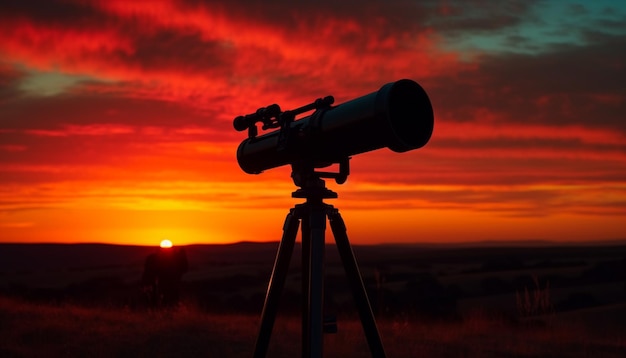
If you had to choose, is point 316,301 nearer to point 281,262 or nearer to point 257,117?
point 281,262

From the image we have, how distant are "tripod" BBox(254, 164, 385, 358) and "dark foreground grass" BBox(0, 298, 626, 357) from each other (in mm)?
4251

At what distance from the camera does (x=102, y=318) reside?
42.2 feet

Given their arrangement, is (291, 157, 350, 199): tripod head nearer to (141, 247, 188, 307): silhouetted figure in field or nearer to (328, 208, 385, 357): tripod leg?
(328, 208, 385, 357): tripod leg

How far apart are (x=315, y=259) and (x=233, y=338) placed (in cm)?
608

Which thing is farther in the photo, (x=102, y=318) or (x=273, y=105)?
(x=102, y=318)

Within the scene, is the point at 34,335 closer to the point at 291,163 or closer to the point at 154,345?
the point at 154,345

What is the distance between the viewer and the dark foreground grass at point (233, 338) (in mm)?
9797

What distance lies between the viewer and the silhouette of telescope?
5000 mm

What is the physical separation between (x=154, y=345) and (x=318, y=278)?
5.85 meters

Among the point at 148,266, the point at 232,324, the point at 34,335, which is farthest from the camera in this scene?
the point at 148,266

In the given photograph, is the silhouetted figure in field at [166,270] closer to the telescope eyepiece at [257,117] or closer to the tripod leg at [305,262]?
the telescope eyepiece at [257,117]

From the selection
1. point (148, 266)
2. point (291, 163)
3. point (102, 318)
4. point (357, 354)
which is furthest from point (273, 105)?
point (148, 266)

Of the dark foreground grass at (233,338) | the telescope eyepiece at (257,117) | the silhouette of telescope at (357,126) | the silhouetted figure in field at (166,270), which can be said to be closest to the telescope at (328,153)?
the silhouette of telescope at (357,126)

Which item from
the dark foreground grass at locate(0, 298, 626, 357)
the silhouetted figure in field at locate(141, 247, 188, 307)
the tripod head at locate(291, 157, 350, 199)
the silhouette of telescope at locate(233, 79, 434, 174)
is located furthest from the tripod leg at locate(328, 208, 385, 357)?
the silhouetted figure in field at locate(141, 247, 188, 307)
